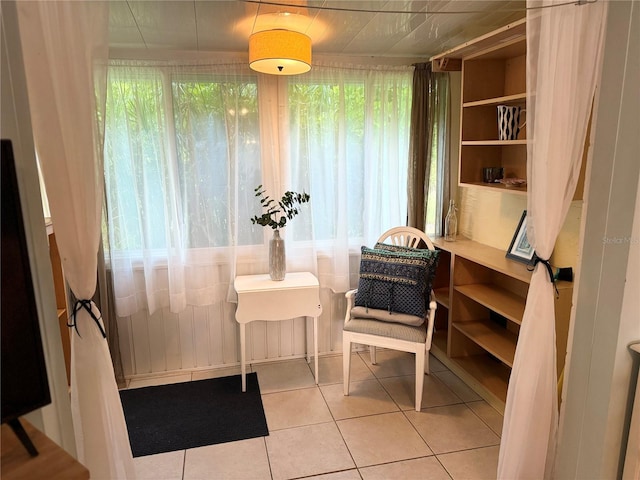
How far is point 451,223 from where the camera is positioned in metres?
3.27

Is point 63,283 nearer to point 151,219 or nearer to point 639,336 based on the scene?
point 151,219

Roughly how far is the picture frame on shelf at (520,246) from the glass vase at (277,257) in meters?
1.39

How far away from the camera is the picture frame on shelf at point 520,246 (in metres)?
2.61

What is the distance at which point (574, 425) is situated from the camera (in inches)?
70.2

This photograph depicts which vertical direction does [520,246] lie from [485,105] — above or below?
below

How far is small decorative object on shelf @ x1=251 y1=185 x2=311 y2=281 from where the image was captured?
2879 millimetres

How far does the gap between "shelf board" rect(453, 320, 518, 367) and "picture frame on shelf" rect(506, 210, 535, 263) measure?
506mm

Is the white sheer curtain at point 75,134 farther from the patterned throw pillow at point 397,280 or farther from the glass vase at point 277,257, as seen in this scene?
the patterned throw pillow at point 397,280

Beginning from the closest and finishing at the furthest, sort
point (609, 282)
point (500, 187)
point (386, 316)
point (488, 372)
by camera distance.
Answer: point (609, 282) → point (500, 187) → point (386, 316) → point (488, 372)

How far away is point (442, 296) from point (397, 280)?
2.02 ft

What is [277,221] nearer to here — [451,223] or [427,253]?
[427,253]

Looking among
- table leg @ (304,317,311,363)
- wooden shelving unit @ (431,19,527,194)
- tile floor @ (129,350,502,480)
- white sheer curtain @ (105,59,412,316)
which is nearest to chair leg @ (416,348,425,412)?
tile floor @ (129,350,502,480)

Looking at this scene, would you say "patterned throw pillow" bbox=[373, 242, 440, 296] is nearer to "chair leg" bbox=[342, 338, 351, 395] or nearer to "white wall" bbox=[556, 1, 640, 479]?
"chair leg" bbox=[342, 338, 351, 395]

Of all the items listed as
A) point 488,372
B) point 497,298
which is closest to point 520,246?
point 497,298
